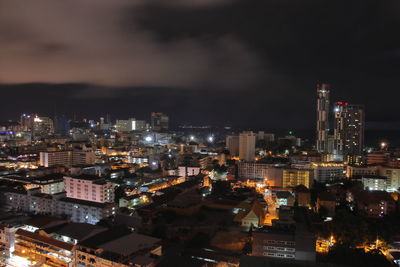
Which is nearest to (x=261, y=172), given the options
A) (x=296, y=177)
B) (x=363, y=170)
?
(x=296, y=177)

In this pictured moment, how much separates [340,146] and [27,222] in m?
17.6

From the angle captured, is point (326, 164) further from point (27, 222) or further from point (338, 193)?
point (27, 222)

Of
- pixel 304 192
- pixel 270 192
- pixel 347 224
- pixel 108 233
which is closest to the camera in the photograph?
pixel 108 233

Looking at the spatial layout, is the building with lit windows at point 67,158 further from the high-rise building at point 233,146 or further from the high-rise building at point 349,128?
the high-rise building at point 349,128

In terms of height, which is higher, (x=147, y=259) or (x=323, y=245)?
(x=147, y=259)

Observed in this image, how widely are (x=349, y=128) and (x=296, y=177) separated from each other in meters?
10.1

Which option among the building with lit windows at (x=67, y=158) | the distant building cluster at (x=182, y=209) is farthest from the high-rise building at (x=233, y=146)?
the building with lit windows at (x=67, y=158)

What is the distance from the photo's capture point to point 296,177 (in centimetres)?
1073

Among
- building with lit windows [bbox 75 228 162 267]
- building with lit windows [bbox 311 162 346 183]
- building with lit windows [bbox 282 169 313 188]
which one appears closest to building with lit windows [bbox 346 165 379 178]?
building with lit windows [bbox 311 162 346 183]

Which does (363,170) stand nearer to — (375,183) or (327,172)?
(327,172)

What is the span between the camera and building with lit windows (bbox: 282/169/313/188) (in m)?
10.6

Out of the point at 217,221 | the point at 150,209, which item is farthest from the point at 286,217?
the point at 150,209

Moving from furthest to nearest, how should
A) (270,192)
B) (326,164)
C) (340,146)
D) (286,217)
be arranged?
(340,146), (326,164), (270,192), (286,217)

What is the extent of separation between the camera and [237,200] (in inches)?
359
